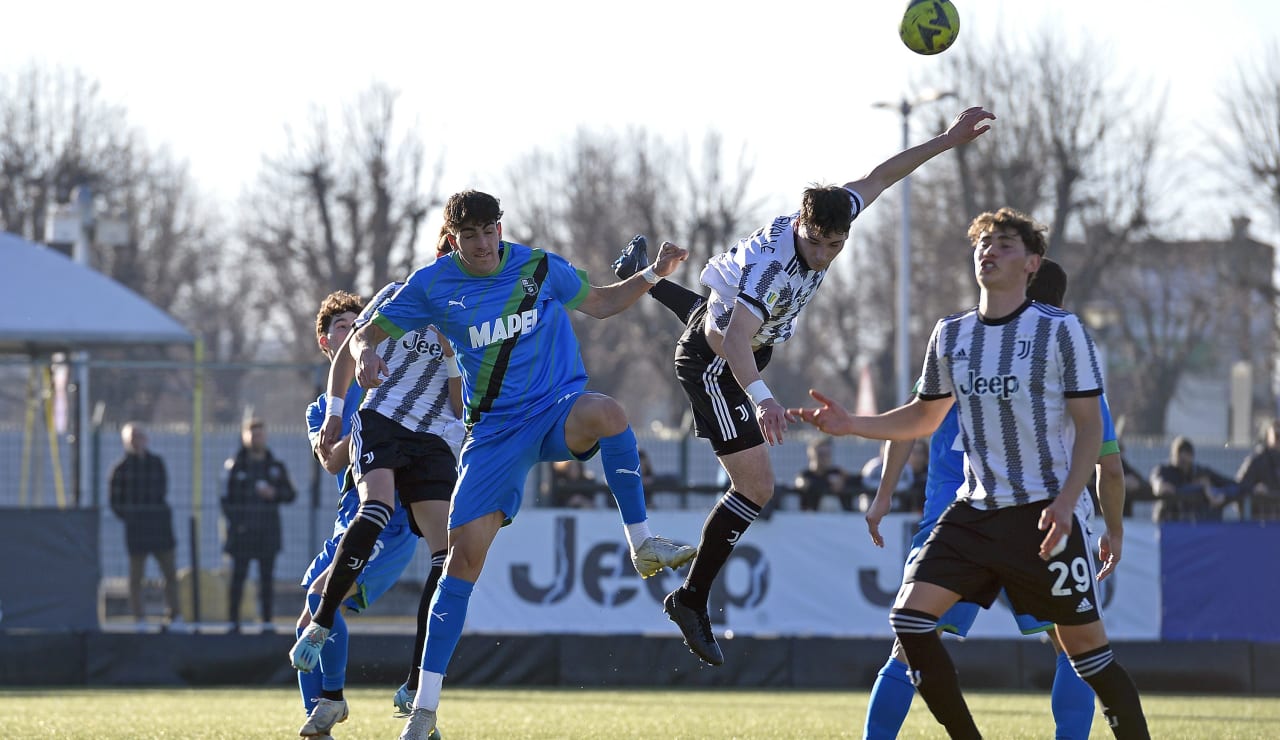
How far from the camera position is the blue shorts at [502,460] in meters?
8.02

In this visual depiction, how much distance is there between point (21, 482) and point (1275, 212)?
24.4 meters

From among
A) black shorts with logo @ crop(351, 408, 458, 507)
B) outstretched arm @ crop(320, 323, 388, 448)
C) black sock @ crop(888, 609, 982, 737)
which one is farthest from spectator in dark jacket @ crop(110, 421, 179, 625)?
black sock @ crop(888, 609, 982, 737)

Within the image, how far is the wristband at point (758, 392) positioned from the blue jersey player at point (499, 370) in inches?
32.9

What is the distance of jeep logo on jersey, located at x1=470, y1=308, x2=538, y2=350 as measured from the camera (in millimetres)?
8141

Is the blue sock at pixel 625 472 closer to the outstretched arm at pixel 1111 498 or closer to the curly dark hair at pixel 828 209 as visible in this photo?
the curly dark hair at pixel 828 209

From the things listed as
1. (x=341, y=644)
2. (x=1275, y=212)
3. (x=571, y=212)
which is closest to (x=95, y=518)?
(x=341, y=644)

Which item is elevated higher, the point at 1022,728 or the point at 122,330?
the point at 122,330

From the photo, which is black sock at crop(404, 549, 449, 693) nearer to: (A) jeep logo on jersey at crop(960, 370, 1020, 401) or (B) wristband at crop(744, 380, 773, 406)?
(B) wristband at crop(744, 380, 773, 406)

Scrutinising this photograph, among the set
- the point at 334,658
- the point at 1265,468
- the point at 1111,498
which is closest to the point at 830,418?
the point at 1111,498

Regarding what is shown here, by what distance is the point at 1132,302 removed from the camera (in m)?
44.8

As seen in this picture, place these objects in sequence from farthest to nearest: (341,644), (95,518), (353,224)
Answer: (353,224) < (95,518) < (341,644)

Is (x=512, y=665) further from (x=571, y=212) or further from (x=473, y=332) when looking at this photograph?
(x=571, y=212)

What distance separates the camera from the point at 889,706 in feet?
23.1

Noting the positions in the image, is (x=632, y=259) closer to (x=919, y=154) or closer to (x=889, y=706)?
(x=919, y=154)
